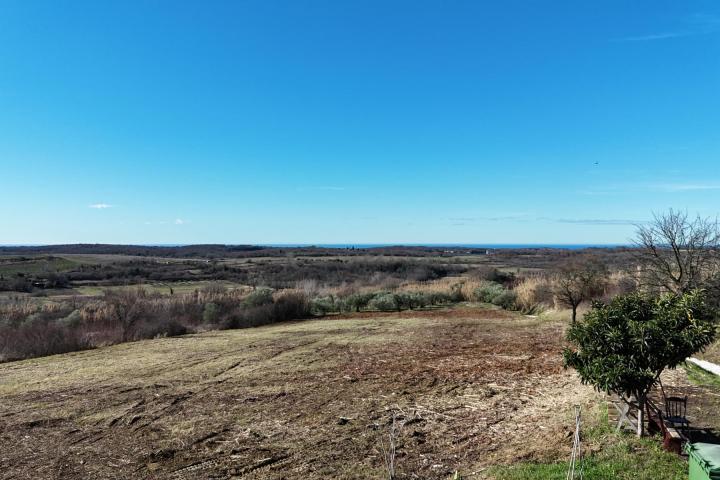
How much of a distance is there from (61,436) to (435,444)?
6.08 meters

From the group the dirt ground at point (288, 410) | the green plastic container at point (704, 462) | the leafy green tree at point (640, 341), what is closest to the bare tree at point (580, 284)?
the dirt ground at point (288, 410)

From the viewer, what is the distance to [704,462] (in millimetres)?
4129

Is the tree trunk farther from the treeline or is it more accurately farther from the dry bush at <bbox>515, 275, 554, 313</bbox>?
the treeline

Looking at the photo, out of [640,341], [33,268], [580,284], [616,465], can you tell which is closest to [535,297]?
[580,284]

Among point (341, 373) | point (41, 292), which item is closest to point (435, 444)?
point (341, 373)

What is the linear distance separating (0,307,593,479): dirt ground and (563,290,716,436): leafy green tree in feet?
3.83

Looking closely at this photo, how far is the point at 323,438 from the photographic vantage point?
277 inches

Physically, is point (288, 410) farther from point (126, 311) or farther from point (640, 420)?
point (126, 311)

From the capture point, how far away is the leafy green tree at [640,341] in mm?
5680

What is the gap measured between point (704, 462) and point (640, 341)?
1.77 metres

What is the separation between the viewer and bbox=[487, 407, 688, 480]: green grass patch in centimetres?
515

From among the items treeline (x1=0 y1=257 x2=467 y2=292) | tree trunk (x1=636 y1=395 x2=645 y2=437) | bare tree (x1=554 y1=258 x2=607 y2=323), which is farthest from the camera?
treeline (x1=0 y1=257 x2=467 y2=292)

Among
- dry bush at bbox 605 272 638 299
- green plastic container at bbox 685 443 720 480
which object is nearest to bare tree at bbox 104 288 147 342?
dry bush at bbox 605 272 638 299

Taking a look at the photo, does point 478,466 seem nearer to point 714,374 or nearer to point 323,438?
point 323,438
